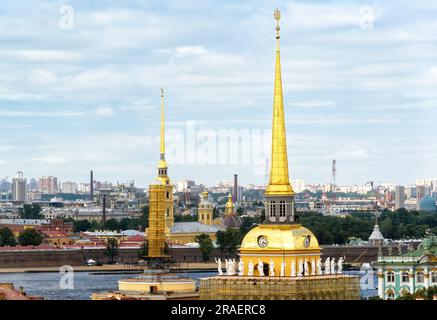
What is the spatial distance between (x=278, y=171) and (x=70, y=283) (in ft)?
124

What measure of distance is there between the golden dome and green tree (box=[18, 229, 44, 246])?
2643 inches

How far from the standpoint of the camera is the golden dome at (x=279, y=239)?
90.9 feet

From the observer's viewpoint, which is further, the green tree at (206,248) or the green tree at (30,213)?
the green tree at (30,213)

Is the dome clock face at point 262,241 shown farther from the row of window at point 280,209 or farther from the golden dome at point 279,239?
the row of window at point 280,209

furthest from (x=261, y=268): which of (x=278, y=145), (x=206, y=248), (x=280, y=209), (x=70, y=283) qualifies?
(x=206, y=248)

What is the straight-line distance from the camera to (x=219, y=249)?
298 feet

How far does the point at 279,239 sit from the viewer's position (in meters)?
27.8

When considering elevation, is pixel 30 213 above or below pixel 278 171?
above

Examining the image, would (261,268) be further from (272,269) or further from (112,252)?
(112,252)

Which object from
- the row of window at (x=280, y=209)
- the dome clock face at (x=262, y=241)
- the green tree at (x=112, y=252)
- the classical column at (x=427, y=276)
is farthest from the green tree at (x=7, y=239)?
the dome clock face at (x=262, y=241)

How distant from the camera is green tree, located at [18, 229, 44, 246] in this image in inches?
3720

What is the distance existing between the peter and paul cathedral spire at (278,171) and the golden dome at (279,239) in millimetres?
218
